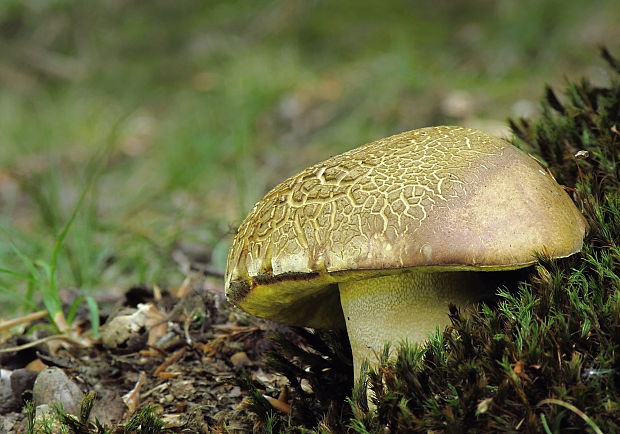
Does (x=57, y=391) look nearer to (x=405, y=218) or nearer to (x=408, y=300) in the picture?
(x=408, y=300)

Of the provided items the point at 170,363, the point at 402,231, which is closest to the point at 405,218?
the point at 402,231

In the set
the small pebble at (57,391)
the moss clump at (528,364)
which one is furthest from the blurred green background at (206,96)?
the moss clump at (528,364)

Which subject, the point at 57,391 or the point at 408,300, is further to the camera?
the point at 57,391

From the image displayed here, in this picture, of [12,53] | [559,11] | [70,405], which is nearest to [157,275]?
[70,405]

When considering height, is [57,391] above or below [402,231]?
below

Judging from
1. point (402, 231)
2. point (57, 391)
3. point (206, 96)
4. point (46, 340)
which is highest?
point (206, 96)

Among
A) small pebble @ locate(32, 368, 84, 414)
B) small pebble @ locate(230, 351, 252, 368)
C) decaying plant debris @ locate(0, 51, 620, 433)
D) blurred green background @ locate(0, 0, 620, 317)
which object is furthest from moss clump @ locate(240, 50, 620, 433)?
blurred green background @ locate(0, 0, 620, 317)

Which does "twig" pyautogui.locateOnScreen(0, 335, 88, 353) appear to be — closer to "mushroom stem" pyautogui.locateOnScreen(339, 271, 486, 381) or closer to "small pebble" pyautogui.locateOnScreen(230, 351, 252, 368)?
"small pebble" pyautogui.locateOnScreen(230, 351, 252, 368)

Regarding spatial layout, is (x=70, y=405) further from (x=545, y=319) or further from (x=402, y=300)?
(x=545, y=319)
